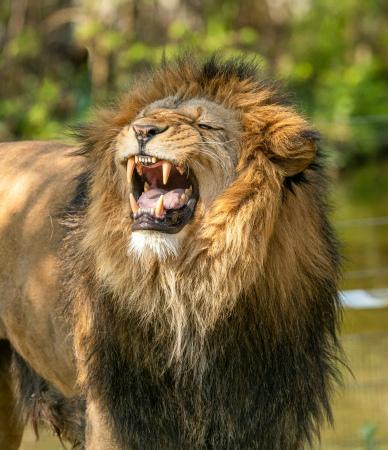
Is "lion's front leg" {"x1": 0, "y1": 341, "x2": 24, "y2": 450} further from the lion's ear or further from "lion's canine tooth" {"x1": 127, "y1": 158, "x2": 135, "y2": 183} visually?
the lion's ear

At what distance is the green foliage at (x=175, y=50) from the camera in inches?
642

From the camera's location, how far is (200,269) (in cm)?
401

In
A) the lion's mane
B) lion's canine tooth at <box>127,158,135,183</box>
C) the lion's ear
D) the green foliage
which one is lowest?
the lion's mane

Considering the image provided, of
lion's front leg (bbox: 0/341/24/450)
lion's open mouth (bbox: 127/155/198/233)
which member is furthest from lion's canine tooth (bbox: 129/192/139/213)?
lion's front leg (bbox: 0/341/24/450)

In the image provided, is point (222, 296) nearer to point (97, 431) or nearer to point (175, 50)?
point (97, 431)

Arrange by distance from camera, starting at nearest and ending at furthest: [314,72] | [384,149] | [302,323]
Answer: [302,323] → [384,149] → [314,72]

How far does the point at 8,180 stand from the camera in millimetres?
5172

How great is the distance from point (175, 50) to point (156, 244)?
383 inches

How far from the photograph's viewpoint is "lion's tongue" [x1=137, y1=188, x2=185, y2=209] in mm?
3992

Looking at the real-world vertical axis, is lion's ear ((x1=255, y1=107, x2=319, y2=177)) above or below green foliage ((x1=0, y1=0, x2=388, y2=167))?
below

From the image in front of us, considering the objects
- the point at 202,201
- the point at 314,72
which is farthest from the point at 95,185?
the point at 314,72

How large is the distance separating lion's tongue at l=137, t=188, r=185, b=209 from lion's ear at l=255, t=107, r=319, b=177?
34 cm

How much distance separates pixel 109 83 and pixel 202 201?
→ 14094 millimetres

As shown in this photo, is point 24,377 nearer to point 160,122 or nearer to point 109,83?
point 160,122
